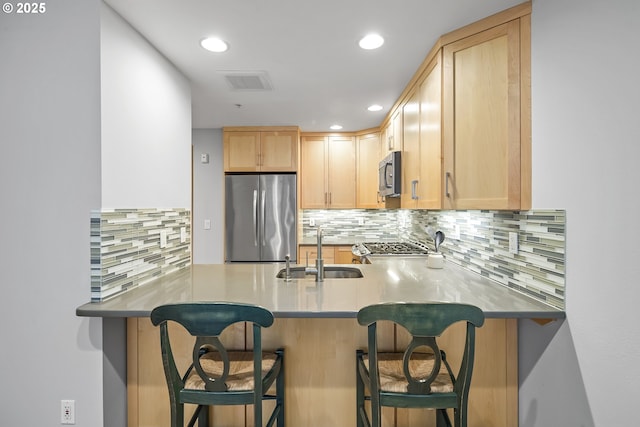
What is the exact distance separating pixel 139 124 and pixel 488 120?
1881 millimetres

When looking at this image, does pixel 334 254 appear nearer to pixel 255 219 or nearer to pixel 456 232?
pixel 255 219

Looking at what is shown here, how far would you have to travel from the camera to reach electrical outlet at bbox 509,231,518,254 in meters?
1.66

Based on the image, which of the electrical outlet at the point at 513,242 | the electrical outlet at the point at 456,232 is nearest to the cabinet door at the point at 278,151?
the electrical outlet at the point at 456,232

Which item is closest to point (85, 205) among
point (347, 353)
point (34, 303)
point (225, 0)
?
point (34, 303)

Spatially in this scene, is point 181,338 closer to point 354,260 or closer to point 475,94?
point 475,94

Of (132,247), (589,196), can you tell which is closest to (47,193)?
(132,247)

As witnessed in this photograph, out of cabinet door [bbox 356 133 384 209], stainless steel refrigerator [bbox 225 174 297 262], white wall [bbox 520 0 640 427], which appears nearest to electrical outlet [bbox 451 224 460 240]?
white wall [bbox 520 0 640 427]

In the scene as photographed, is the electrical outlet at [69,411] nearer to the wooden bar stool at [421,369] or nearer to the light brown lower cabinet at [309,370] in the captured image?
the light brown lower cabinet at [309,370]

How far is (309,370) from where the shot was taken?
1629 mm

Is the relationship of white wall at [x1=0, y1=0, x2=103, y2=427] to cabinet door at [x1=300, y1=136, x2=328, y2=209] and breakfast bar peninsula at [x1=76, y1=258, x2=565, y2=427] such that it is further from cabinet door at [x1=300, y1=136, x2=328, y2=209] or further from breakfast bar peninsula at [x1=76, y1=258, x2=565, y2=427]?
cabinet door at [x1=300, y1=136, x2=328, y2=209]

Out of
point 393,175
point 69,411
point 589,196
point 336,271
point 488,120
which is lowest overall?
point 69,411

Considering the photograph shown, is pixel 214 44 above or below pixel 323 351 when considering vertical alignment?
above

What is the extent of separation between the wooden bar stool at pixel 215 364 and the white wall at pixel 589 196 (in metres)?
1.15

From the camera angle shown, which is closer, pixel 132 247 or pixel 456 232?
pixel 132 247
